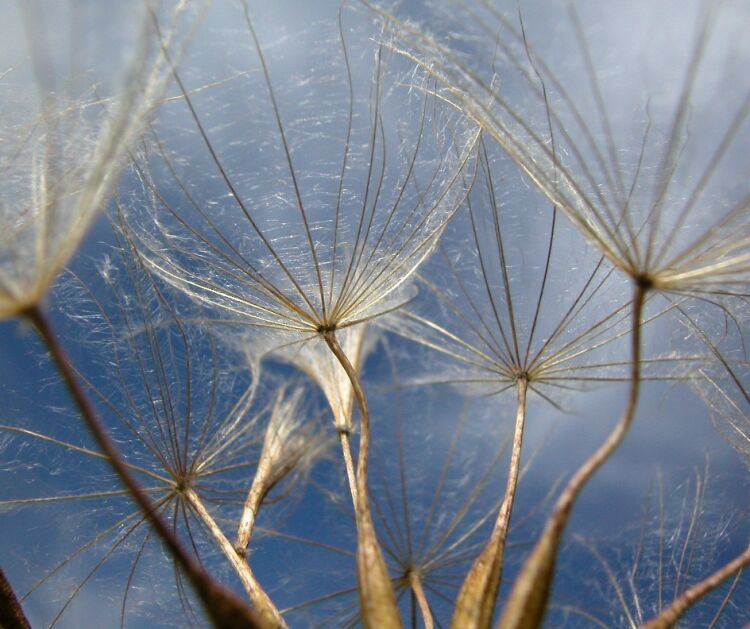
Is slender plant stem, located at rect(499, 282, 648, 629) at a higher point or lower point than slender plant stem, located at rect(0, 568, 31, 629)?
higher

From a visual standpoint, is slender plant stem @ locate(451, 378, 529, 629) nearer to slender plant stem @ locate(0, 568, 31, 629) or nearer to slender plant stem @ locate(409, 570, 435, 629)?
slender plant stem @ locate(409, 570, 435, 629)

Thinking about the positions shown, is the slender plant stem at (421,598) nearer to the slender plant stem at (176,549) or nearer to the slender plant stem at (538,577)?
the slender plant stem at (538,577)

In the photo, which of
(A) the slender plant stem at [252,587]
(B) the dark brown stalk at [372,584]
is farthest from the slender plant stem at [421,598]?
(B) the dark brown stalk at [372,584]

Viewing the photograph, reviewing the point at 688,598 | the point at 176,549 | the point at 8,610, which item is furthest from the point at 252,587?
the point at 688,598

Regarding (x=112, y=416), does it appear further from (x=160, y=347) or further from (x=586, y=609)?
(x=586, y=609)

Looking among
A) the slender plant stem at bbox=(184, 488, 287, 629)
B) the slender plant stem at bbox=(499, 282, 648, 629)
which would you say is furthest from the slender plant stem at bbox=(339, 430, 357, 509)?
the slender plant stem at bbox=(499, 282, 648, 629)
